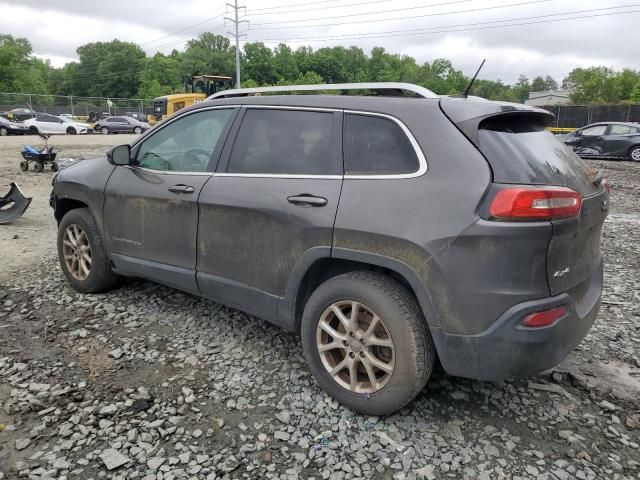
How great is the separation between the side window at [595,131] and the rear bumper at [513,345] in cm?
1841

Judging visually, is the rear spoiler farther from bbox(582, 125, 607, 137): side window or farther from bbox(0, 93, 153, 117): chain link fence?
bbox(0, 93, 153, 117): chain link fence

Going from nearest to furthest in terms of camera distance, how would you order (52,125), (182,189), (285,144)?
(285,144)
(182,189)
(52,125)

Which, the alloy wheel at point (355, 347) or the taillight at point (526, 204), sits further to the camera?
the alloy wheel at point (355, 347)

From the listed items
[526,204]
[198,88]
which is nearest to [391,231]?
[526,204]

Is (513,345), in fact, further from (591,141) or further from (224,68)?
(224,68)

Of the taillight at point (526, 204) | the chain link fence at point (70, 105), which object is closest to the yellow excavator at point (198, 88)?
the chain link fence at point (70, 105)

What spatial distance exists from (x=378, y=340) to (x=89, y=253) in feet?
9.93

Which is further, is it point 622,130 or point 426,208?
point 622,130

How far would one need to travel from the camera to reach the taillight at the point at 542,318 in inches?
98.1

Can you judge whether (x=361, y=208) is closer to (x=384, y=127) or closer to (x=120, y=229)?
(x=384, y=127)

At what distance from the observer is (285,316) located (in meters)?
3.28

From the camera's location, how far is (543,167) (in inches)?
105

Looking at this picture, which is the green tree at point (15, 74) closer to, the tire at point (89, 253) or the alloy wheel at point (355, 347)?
the tire at point (89, 253)

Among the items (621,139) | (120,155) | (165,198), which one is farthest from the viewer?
(621,139)
